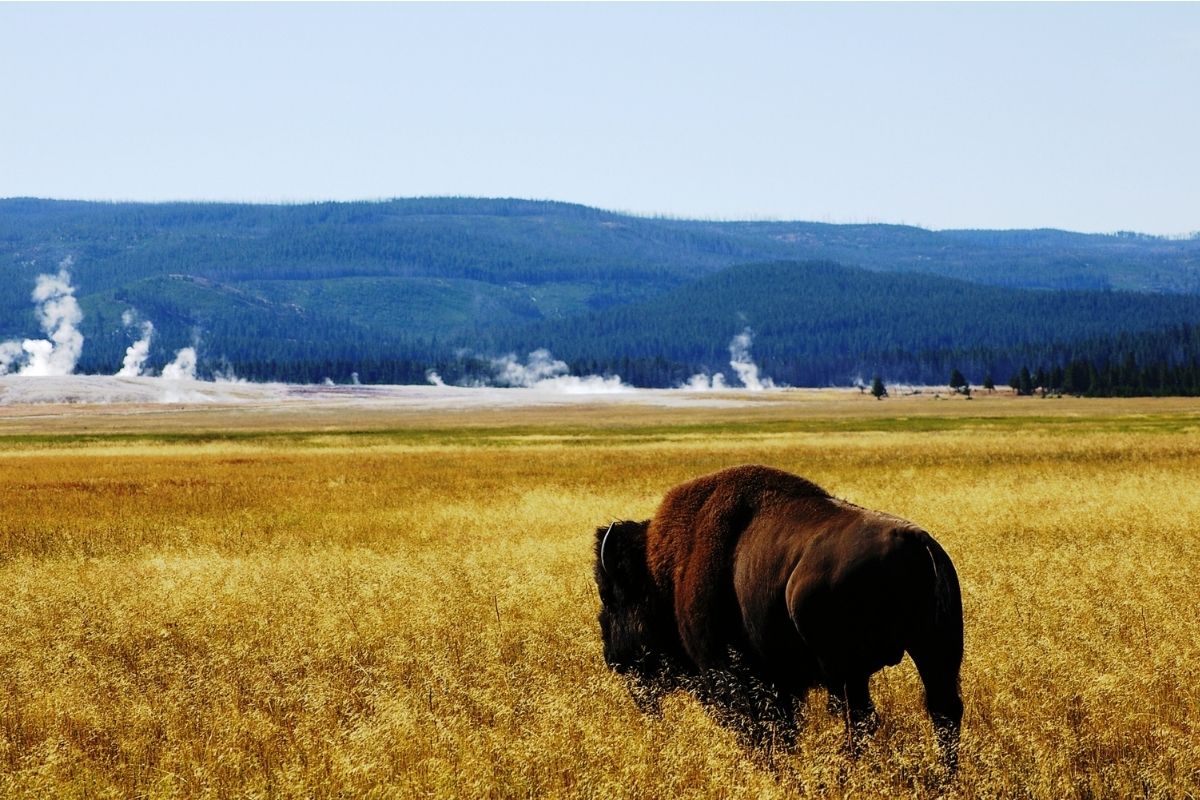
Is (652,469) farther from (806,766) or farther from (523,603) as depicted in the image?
(806,766)

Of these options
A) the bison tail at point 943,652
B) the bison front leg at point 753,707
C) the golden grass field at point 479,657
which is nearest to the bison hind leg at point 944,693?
the bison tail at point 943,652

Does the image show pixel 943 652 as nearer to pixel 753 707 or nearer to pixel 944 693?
pixel 944 693

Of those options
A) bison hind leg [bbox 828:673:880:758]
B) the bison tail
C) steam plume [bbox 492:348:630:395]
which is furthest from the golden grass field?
Answer: steam plume [bbox 492:348:630:395]

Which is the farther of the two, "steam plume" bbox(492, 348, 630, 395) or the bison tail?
"steam plume" bbox(492, 348, 630, 395)

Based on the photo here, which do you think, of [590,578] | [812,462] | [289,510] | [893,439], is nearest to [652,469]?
[812,462]

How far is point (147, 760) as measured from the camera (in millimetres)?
7547

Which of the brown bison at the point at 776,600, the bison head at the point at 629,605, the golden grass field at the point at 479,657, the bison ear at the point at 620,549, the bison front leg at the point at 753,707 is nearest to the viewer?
the brown bison at the point at 776,600

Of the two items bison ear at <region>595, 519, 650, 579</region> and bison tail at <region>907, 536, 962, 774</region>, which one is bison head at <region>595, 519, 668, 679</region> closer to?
bison ear at <region>595, 519, 650, 579</region>

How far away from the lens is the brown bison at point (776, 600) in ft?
21.5

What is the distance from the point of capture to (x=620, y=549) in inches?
328

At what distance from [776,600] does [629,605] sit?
55.3 inches

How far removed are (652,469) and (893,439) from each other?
1615cm

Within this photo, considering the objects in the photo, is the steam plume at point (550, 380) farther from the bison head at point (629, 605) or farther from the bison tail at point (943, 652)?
the bison tail at point (943, 652)

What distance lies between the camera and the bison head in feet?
26.6
